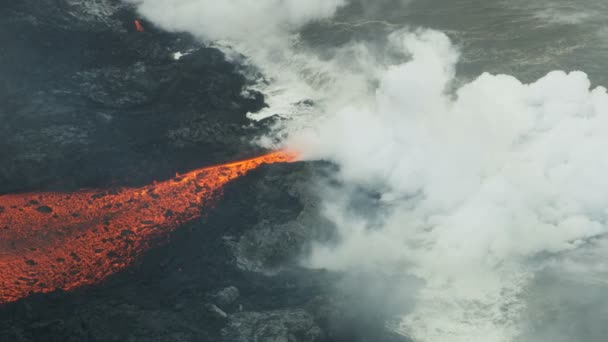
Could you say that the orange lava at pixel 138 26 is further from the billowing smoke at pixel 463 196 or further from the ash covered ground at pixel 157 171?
the billowing smoke at pixel 463 196

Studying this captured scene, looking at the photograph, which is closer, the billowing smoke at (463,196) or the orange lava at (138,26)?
the billowing smoke at (463,196)

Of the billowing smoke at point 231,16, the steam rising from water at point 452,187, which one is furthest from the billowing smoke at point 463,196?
the billowing smoke at point 231,16

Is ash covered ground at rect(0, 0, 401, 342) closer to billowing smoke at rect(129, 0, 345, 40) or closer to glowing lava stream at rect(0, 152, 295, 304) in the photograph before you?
glowing lava stream at rect(0, 152, 295, 304)

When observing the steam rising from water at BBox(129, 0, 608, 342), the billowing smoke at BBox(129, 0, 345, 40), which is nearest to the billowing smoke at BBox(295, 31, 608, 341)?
the steam rising from water at BBox(129, 0, 608, 342)

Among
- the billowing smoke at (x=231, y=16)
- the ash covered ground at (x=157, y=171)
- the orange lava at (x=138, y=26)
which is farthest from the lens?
the billowing smoke at (x=231, y=16)

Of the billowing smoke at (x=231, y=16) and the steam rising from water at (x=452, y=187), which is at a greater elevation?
the billowing smoke at (x=231, y=16)

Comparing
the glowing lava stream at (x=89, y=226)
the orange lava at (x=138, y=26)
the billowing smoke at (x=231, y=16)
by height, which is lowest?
the glowing lava stream at (x=89, y=226)

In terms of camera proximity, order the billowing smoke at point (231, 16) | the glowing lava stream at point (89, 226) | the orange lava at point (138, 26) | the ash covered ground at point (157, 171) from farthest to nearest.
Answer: the billowing smoke at point (231, 16) → the orange lava at point (138, 26) → the glowing lava stream at point (89, 226) → the ash covered ground at point (157, 171)
